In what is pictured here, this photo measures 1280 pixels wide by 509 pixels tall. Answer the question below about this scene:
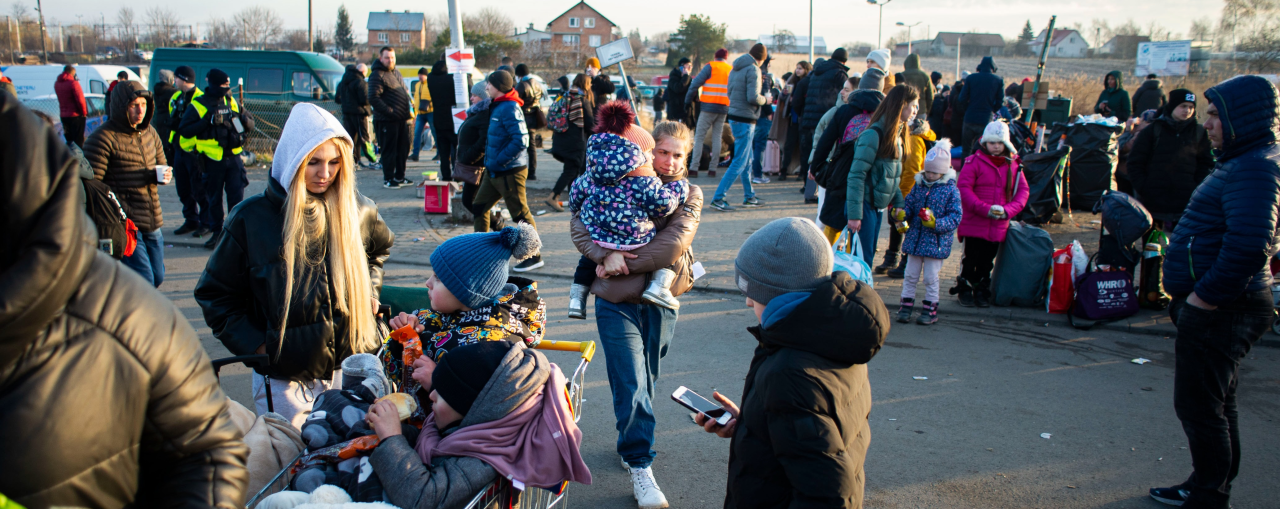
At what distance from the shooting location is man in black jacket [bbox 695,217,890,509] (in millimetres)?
2031

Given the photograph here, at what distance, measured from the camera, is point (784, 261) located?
239 centimetres

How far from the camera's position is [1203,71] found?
127 ft

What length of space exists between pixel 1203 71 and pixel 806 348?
4730 centimetres

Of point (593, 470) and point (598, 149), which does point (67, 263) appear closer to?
point (598, 149)

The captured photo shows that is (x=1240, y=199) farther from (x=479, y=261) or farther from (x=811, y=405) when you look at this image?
(x=479, y=261)

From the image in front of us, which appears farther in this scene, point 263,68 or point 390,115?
point 263,68

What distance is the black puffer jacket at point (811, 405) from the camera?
203 cm

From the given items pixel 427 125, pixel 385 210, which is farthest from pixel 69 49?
pixel 385 210

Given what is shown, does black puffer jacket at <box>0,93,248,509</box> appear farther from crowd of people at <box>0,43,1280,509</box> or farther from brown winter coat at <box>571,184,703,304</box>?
brown winter coat at <box>571,184,703,304</box>

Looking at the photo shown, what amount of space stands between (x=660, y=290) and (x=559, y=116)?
7.30 meters

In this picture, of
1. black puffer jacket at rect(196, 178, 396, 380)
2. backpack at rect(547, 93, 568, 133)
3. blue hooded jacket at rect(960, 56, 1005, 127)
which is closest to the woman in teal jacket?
black puffer jacket at rect(196, 178, 396, 380)

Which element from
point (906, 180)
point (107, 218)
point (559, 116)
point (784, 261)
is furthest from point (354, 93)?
point (784, 261)

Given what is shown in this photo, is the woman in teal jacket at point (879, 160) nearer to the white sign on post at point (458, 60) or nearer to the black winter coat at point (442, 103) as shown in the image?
the white sign on post at point (458, 60)

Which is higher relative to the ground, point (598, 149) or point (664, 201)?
point (598, 149)
